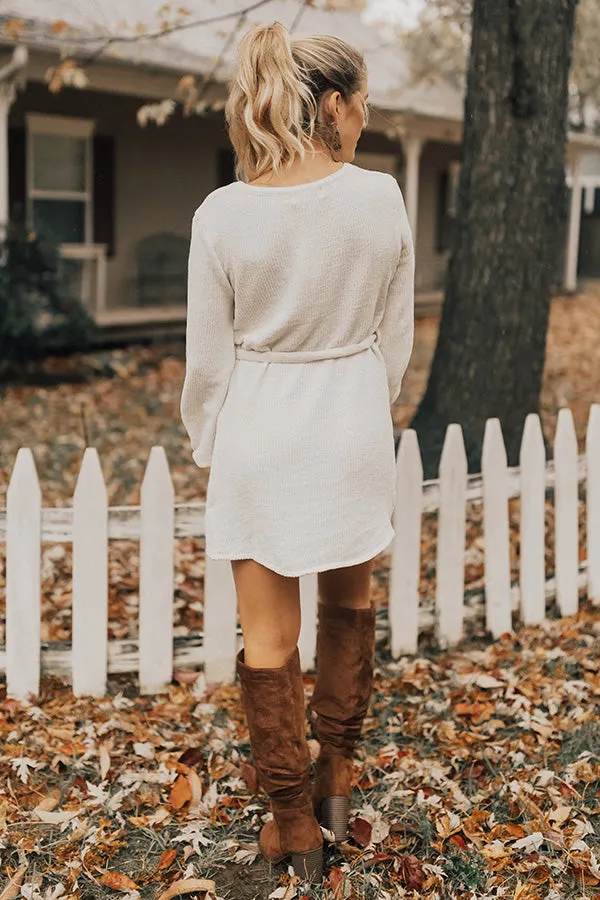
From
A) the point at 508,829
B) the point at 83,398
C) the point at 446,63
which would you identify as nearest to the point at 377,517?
the point at 508,829

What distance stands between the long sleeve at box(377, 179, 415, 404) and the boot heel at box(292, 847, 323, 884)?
1.30 metres

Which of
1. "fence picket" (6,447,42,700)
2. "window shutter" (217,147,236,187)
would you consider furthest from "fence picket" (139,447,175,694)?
"window shutter" (217,147,236,187)

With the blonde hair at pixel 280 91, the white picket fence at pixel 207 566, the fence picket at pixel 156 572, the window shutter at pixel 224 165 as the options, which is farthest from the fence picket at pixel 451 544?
the window shutter at pixel 224 165

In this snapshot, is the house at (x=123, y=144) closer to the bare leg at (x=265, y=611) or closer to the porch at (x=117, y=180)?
the porch at (x=117, y=180)

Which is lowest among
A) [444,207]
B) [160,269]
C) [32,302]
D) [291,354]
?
[32,302]

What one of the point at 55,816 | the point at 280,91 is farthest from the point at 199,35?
the point at 55,816

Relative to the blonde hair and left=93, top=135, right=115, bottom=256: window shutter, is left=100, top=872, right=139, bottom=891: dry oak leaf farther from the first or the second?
left=93, top=135, right=115, bottom=256: window shutter

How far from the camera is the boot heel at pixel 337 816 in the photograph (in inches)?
118

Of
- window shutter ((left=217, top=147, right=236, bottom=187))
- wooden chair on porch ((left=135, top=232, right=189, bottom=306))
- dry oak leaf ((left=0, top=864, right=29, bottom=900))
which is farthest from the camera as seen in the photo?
window shutter ((left=217, top=147, right=236, bottom=187))

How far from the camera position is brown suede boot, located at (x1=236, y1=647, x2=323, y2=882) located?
271 cm

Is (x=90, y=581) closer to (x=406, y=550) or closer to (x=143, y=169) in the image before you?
(x=406, y=550)

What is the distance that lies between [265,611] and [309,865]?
72 centimetres

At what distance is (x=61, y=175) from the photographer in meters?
13.1

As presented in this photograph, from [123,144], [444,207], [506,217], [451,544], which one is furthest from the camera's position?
[444,207]
